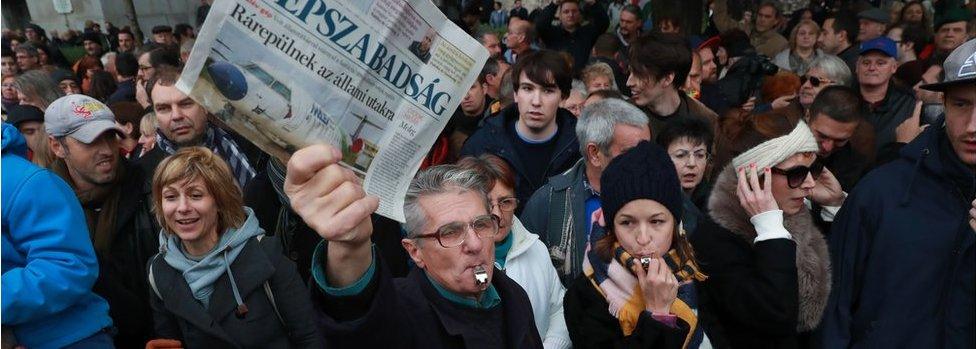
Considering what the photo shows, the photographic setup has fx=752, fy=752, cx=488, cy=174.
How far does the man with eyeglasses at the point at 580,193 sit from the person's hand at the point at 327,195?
1.91 metres

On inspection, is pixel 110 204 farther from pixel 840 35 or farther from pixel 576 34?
pixel 840 35

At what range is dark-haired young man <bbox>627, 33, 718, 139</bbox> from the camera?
466 centimetres

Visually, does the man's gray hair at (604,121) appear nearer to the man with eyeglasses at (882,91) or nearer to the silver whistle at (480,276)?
the silver whistle at (480,276)

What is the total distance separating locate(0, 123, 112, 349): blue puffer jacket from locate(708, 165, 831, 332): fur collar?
2292 mm

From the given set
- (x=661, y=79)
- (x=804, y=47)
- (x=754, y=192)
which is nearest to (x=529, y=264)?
(x=754, y=192)

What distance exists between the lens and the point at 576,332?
2633 millimetres

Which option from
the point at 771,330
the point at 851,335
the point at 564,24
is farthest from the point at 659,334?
the point at 564,24

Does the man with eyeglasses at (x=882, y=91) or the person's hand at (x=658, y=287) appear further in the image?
the man with eyeglasses at (x=882, y=91)

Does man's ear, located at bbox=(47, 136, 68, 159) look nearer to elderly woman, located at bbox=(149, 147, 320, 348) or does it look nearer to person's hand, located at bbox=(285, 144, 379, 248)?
elderly woman, located at bbox=(149, 147, 320, 348)

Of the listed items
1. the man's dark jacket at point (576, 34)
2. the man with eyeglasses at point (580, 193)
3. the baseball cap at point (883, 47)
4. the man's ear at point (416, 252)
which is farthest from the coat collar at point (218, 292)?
the man's dark jacket at point (576, 34)

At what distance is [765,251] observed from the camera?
2.63m

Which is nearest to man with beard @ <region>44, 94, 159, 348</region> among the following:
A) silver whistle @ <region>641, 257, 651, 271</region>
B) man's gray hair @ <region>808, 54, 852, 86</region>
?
silver whistle @ <region>641, 257, 651, 271</region>

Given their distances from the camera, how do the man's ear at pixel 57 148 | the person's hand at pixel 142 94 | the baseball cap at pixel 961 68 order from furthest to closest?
the person's hand at pixel 142 94 → the man's ear at pixel 57 148 → the baseball cap at pixel 961 68

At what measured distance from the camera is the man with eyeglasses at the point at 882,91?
4.89m
